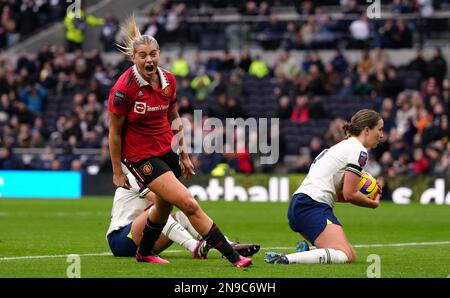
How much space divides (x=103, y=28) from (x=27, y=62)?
99.8 inches

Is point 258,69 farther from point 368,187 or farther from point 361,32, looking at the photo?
point 368,187

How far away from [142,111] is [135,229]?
65.1 inches

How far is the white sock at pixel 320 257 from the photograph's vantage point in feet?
37.4

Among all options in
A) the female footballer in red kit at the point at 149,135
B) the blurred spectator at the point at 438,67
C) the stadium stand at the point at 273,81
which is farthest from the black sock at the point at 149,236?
the blurred spectator at the point at 438,67

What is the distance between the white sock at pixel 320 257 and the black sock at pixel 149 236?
1.29m

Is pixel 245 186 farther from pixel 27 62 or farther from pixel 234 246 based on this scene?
pixel 234 246

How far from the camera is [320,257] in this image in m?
11.5

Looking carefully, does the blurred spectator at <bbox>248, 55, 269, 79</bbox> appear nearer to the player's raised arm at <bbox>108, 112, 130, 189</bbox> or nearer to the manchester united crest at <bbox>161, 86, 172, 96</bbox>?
the manchester united crest at <bbox>161, 86, 172, 96</bbox>

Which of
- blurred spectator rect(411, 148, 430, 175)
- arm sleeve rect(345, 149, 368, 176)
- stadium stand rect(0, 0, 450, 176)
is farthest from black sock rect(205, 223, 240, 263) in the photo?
blurred spectator rect(411, 148, 430, 175)

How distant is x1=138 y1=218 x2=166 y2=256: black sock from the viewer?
37.8ft

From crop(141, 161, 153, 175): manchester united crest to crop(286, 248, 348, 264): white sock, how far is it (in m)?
1.64

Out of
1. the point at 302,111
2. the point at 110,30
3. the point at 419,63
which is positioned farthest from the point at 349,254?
the point at 110,30

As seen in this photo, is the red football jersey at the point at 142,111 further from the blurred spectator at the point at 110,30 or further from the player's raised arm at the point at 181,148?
the blurred spectator at the point at 110,30
